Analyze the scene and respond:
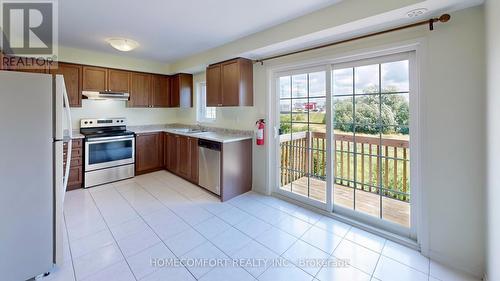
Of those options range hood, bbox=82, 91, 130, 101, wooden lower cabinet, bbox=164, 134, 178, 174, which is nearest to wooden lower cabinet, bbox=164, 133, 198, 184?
wooden lower cabinet, bbox=164, 134, 178, 174

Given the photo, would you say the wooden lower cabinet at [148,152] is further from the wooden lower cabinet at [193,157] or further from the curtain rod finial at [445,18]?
the curtain rod finial at [445,18]

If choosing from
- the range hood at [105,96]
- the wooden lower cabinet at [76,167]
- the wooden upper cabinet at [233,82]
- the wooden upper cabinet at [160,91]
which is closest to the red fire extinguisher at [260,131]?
the wooden upper cabinet at [233,82]

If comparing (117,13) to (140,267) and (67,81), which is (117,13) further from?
(140,267)

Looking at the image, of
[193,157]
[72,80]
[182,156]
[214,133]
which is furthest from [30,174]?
[72,80]

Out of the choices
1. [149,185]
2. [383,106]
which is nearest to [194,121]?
[149,185]

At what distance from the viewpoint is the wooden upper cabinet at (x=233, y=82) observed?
11.5ft

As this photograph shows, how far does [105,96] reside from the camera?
167 inches

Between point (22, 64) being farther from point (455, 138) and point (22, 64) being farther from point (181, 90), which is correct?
point (455, 138)

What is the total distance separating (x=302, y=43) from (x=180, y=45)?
2.11m

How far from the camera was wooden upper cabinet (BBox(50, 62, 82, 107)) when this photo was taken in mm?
3805

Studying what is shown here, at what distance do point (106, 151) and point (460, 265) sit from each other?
511cm

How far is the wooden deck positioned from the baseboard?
0.36 metres

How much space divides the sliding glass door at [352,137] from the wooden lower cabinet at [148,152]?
115 inches

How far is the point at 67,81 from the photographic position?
3844 mm
